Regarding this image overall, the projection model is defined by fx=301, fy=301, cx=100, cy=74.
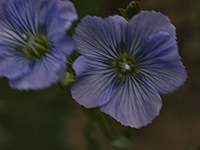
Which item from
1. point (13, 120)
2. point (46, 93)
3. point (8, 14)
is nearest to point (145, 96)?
point (8, 14)

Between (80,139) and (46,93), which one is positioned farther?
(80,139)

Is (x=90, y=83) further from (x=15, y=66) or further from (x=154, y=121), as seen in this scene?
(x=154, y=121)

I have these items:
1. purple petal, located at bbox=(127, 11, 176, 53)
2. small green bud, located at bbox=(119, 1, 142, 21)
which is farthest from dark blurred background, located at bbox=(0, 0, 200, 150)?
purple petal, located at bbox=(127, 11, 176, 53)

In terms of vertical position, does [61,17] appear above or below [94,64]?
above

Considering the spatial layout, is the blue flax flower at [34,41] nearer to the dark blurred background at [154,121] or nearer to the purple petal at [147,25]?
the purple petal at [147,25]

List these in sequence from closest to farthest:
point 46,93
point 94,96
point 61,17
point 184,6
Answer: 1. point 61,17
2. point 94,96
3. point 46,93
4. point 184,6

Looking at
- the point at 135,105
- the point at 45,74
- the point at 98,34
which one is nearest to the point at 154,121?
the point at 135,105

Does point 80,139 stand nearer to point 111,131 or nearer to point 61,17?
point 111,131

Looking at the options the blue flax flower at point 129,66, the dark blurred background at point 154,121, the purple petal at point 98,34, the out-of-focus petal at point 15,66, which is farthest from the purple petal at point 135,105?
the dark blurred background at point 154,121
